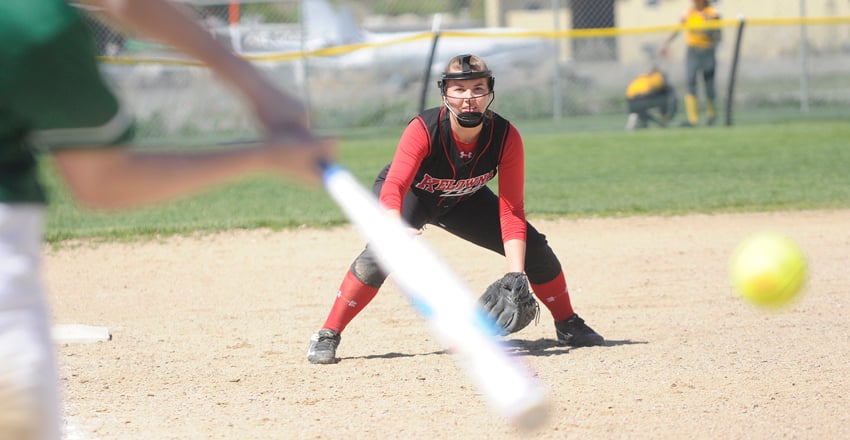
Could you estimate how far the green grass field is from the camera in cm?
964

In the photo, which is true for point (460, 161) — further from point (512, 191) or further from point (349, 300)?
point (349, 300)

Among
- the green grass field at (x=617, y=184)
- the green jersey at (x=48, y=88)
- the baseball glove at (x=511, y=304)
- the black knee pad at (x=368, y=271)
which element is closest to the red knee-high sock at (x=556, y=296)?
the baseball glove at (x=511, y=304)

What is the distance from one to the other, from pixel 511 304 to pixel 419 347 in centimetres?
83

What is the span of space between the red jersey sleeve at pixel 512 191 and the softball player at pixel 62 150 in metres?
3.13

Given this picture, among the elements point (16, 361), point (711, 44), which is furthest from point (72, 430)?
point (711, 44)

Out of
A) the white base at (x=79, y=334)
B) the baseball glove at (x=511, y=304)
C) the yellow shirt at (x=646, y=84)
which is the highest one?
the baseball glove at (x=511, y=304)

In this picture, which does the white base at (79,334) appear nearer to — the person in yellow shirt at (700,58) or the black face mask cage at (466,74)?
the black face mask cage at (466,74)

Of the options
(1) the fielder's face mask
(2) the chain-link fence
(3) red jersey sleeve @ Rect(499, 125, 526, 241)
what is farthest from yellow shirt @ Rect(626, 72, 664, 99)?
(1) the fielder's face mask

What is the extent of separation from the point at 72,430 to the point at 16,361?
2458 mm

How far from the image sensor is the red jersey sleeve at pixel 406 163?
488 cm

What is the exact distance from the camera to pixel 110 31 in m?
17.4

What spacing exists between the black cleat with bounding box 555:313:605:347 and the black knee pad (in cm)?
103

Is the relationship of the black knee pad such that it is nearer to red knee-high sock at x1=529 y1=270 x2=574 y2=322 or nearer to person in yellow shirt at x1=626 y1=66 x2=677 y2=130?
red knee-high sock at x1=529 y1=270 x2=574 y2=322

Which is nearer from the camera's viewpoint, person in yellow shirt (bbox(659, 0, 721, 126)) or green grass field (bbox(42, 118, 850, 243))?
green grass field (bbox(42, 118, 850, 243))
